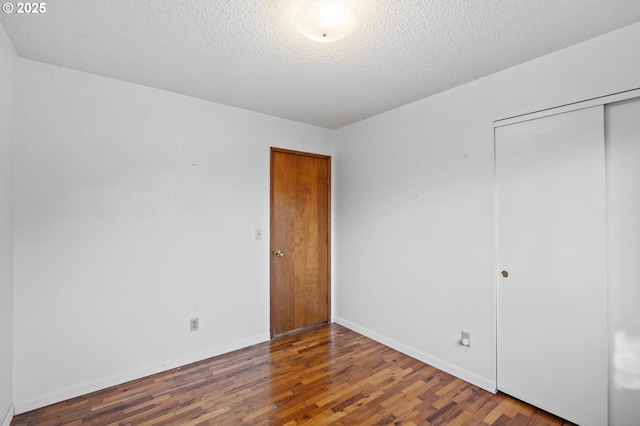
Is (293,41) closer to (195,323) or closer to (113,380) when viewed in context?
(195,323)

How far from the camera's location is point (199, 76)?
2.50 meters

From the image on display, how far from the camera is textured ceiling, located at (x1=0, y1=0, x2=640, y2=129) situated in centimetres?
167

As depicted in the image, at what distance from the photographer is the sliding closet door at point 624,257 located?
5.98 ft

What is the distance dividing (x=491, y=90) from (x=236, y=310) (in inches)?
125

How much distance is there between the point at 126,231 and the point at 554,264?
3369mm

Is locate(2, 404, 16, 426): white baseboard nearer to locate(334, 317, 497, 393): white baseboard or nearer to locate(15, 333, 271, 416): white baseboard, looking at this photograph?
locate(15, 333, 271, 416): white baseboard

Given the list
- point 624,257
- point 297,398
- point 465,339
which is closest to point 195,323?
point 297,398

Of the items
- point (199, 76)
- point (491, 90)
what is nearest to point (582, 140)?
point (491, 90)

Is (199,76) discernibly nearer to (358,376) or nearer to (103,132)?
(103,132)

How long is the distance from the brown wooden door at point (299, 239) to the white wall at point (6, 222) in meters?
2.13

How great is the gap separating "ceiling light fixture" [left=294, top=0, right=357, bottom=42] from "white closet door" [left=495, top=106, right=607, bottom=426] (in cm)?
157

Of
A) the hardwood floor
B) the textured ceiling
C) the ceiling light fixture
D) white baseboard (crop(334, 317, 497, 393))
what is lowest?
the hardwood floor

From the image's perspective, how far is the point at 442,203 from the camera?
281 cm

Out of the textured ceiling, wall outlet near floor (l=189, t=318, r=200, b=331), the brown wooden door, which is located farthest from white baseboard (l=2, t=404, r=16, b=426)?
the textured ceiling
